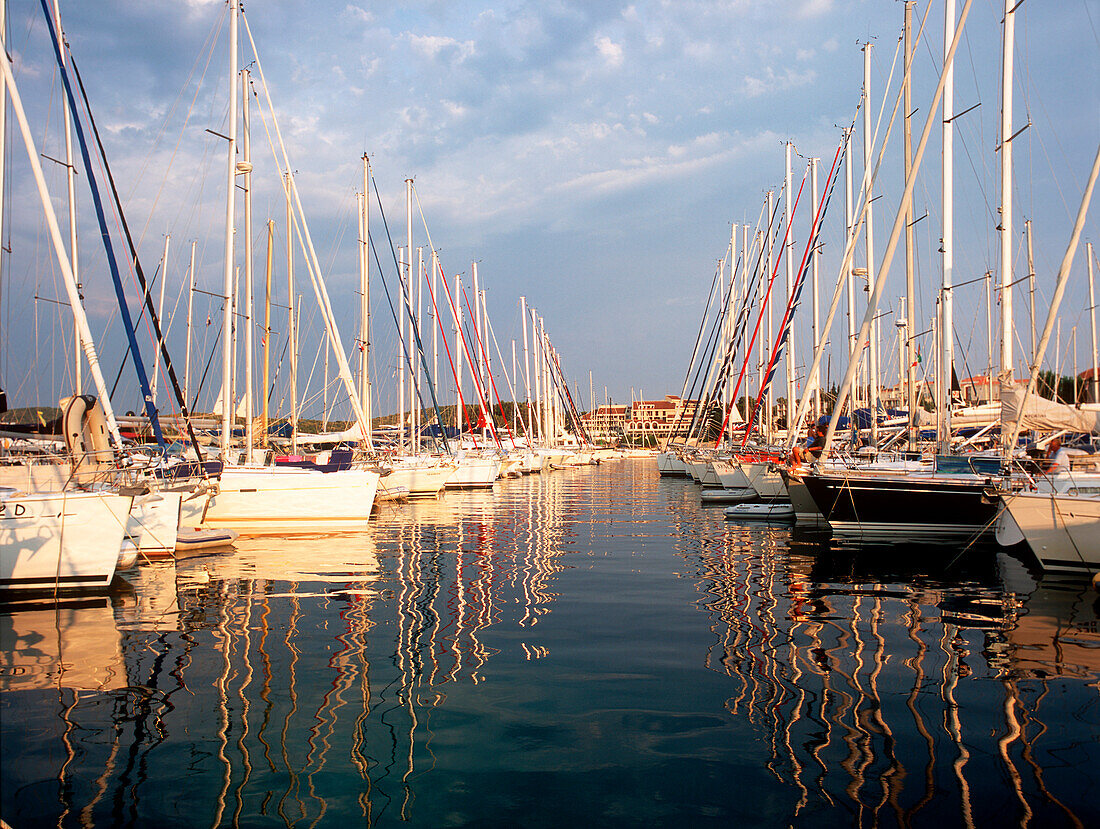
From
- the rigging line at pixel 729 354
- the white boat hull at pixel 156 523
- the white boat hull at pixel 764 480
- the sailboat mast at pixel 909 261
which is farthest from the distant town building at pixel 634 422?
the white boat hull at pixel 156 523

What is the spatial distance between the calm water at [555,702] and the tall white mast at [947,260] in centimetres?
610

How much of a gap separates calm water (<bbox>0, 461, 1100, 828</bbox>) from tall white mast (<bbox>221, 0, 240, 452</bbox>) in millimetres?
7095

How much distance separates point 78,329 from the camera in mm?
13469

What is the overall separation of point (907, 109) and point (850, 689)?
1778 centimetres

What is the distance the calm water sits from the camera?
196 inches

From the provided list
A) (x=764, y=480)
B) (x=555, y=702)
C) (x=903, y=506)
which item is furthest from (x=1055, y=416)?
(x=555, y=702)

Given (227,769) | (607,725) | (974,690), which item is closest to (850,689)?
(974,690)

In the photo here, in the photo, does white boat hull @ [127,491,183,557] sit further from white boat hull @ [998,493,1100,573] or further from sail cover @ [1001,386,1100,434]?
sail cover @ [1001,386,1100,434]

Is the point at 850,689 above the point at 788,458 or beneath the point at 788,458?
beneath

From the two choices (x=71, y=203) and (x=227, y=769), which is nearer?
(x=227, y=769)

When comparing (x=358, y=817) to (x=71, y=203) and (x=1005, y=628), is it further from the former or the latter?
(x=71, y=203)

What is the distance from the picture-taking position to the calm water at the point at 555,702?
16.4 ft

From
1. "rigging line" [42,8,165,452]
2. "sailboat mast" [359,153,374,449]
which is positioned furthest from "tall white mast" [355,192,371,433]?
"rigging line" [42,8,165,452]

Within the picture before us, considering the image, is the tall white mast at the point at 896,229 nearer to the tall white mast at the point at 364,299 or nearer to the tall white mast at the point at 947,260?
the tall white mast at the point at 947,260
